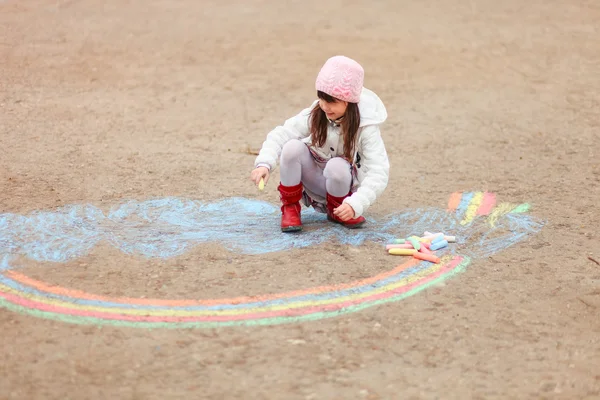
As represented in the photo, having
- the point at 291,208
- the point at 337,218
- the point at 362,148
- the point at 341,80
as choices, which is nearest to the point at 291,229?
the point at 291,208

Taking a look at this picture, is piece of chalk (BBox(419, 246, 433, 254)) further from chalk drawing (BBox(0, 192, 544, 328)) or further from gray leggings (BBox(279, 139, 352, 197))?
gray leggings (BBox(279, 139, 352, 197))

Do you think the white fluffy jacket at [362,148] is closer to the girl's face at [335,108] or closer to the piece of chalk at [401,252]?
the girl's face at [335,108]

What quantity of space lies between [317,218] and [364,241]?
1.44 feet

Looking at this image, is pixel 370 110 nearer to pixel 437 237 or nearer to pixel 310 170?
pixel 310 170

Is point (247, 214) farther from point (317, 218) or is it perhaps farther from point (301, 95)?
point (301, 95)

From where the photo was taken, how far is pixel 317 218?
14.5 feet

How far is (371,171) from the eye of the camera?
156 inches

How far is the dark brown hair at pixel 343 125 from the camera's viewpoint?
3.93 metres

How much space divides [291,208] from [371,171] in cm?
48

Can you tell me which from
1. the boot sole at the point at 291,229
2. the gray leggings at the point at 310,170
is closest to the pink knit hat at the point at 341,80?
the gray leggings at the point at 310,170

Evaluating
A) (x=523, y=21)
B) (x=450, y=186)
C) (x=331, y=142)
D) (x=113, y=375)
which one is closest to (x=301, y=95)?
(x=450, y=186)

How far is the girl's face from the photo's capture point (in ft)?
12.7

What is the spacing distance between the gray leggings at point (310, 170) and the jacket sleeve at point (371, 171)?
0.10m

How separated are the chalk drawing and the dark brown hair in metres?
0.47
